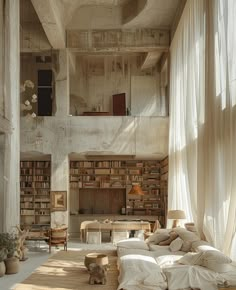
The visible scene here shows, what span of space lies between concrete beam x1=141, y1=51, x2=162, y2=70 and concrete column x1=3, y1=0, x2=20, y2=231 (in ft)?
21.7

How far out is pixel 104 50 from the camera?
15242mm

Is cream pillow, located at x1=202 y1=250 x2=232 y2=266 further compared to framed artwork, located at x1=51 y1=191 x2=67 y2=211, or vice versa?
framed artwork, located at x1=51 y1=191 x2=67 y2=211

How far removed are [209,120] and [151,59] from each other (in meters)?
9.00

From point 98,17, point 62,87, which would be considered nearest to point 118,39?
point 98,17

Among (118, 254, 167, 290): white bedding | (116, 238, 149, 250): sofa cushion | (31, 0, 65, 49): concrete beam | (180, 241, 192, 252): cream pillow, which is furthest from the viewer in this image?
(31, 0, 65, 49): concrete beam

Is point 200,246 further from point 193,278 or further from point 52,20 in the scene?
point 52,20

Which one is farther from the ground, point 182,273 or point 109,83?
point 109,83

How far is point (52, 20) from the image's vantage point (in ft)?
41.8

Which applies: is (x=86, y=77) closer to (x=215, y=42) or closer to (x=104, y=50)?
(x=104, y=50)

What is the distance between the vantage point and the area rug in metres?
7.50

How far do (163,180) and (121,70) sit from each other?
195 inches

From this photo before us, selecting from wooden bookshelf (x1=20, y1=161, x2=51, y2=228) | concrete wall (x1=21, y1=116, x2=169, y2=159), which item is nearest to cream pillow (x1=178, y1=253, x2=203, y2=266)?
concrete wall (x1=21, y1=116, x2=169, y2=159)

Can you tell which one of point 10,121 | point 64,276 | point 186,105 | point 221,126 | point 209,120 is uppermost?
point 186,105

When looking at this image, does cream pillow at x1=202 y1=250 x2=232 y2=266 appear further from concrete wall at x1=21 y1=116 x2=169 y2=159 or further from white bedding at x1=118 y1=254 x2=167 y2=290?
concrete wall at x1=21 y1=116 x2=169 y2=159
